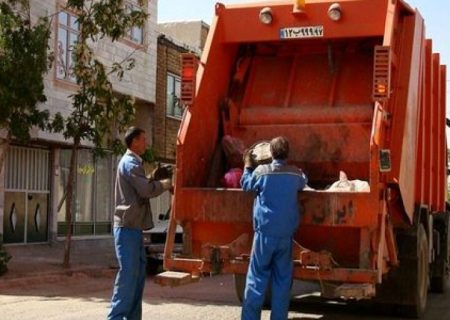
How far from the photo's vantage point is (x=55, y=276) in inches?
492

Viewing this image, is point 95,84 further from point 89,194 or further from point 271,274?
point 271,274

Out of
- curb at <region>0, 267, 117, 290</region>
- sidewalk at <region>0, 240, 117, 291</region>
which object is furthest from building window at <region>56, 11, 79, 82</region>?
curb at <region>0, 267, 117, 290</region>

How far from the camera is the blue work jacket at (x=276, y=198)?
635 centimetres

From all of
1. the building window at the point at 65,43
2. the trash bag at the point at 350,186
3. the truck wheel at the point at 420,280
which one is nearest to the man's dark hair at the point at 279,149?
the trash bag at the point at 350,186

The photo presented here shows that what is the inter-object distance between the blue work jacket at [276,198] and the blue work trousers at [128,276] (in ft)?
3.43

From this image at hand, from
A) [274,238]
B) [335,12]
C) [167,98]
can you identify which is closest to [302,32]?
[335,12]

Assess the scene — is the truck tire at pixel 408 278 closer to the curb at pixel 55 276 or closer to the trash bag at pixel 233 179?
the trash bag at pixel 233 179

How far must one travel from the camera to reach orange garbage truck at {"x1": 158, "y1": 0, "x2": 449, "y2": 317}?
21.4 feet

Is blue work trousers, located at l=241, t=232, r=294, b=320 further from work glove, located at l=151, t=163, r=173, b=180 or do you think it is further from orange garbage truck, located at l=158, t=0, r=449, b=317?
work glove, located at l=151, t=163, r=173, b=180

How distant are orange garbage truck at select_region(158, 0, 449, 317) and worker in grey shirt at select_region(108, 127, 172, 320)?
45 centimetres

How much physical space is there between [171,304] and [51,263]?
5.83 meters

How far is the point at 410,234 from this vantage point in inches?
303

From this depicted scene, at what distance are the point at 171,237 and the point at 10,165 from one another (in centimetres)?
1123

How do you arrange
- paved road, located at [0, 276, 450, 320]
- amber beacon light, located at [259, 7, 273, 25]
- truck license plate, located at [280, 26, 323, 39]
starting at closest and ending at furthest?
truck license plate, located at [280, 26, 323, 39] < amber beacon light, located at [259, 7, 273, 25] < paved road, located at [0, 276, 450, 320]
